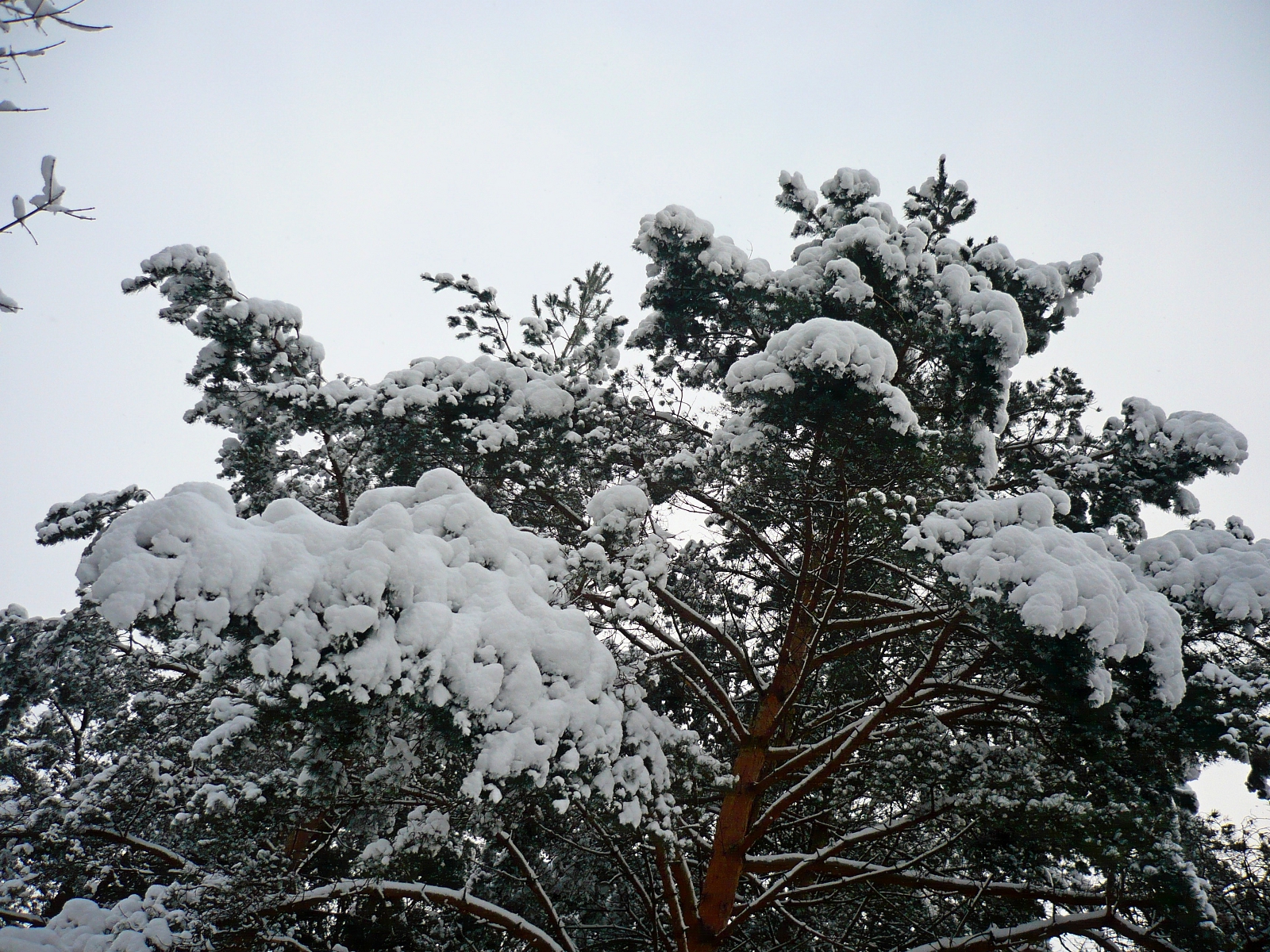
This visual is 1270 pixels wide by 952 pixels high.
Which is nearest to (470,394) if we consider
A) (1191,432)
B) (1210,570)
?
(1210,570)

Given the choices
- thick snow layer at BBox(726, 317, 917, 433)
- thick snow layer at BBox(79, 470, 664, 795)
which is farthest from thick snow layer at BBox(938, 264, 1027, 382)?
thick snow layer at BBox(79, 470, 664, 795)

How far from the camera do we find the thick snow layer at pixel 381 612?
3.12 meters

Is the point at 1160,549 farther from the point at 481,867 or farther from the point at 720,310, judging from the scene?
the point at 481,867

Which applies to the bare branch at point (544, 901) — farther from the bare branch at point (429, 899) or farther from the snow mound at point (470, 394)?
the snow mound at point (470, 394)

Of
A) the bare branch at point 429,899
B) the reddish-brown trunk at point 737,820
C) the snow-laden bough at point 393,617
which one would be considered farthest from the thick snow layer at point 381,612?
the reddish-brown trunk at point 737,820

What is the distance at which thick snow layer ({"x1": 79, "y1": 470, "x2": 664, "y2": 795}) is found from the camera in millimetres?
3121

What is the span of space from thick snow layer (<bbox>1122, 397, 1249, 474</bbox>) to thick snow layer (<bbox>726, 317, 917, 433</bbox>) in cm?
349

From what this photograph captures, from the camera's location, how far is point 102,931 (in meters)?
4.44

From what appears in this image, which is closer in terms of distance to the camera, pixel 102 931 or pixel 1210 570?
pixel 102 931

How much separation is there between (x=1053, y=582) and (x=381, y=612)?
150 inches

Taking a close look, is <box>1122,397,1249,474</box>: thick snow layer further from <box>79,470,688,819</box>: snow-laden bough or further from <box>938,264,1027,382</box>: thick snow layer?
<box>79,470,688,819</box>: snow-laden bough

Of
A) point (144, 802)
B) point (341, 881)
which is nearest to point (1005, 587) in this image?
point (341, 881)

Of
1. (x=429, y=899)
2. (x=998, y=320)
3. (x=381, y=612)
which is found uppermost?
(x=998, y=320)

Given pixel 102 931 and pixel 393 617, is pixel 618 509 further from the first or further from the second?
pixel 102 931
